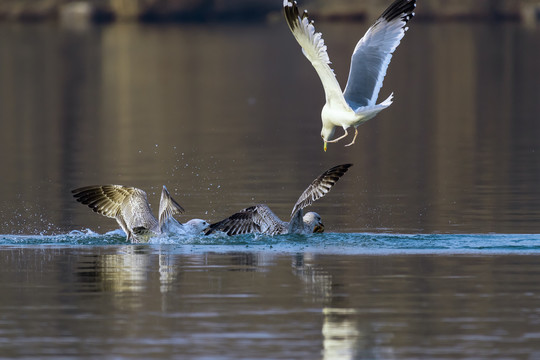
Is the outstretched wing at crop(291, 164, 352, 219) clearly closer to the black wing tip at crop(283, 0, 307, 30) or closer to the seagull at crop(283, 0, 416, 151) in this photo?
the seagull at crop(283, 0, 416, 151)

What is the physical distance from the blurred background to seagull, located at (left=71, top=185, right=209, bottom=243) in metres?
0.53

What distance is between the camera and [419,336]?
10688mm

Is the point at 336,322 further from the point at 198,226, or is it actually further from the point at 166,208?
the point at 198,226

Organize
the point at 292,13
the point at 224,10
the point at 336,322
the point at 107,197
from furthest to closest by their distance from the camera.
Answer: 1. the point at 224,10
2. the point at 107,197
3. the point at 292,13
4. the point at 336,322

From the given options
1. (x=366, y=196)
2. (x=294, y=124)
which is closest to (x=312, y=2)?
(x=294, y=124)

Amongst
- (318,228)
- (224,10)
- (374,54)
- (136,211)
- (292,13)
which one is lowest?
(318,228)

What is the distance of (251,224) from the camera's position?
613 inches

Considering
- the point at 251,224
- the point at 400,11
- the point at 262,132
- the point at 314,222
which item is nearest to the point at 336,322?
the point at 251,224

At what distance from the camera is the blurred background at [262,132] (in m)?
18.4

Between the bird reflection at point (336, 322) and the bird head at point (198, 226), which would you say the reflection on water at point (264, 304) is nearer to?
the bird reflection at point (336, 322)

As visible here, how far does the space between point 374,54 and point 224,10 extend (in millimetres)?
81156

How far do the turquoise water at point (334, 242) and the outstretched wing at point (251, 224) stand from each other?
9cm

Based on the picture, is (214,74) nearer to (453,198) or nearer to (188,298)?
(453,198)

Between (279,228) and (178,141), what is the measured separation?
1215cm
